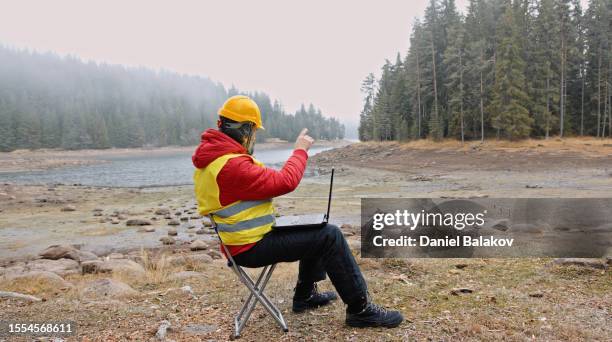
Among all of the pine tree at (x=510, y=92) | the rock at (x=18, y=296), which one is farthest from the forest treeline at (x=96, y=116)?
the rock at (x=18, y=296)

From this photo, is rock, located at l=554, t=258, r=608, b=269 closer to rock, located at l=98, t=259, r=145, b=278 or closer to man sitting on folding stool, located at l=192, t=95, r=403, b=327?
man sitting on folding stool, located at l=192, t=95, r=403, b=327

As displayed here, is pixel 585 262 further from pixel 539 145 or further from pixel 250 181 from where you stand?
pixel 539 145

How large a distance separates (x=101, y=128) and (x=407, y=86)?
88.0m

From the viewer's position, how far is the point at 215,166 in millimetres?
3438

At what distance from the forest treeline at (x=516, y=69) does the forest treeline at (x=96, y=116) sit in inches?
3198

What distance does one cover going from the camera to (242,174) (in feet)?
11.0

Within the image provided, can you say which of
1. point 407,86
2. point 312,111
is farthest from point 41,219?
point 312,111

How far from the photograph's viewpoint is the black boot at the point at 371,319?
386 cm

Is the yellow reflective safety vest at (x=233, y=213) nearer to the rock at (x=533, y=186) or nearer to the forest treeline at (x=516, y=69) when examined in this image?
the rock at (x=533, y=186)

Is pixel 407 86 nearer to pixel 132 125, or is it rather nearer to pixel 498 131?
pixel 498 131

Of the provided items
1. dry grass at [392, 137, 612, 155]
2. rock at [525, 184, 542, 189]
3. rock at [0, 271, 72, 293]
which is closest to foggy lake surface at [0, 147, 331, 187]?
dry grass at [392, 137, 612, 155]

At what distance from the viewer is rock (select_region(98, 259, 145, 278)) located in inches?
285

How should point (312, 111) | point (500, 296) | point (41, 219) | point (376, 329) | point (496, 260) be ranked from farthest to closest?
1. point (312, 111)
2. point (41, 219)
3. point (496, 260)
4. point (500, 296)
5. point (376, 329)

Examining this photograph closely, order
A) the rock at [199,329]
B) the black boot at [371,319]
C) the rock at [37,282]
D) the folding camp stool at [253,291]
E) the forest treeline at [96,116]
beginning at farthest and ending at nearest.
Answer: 1. the forest treeline at [96,116]
2. the rock at [37,282]
3. the rock at [199,329]
4. the black boot at [371,319]
5. the folding camp stool at [253,291]
